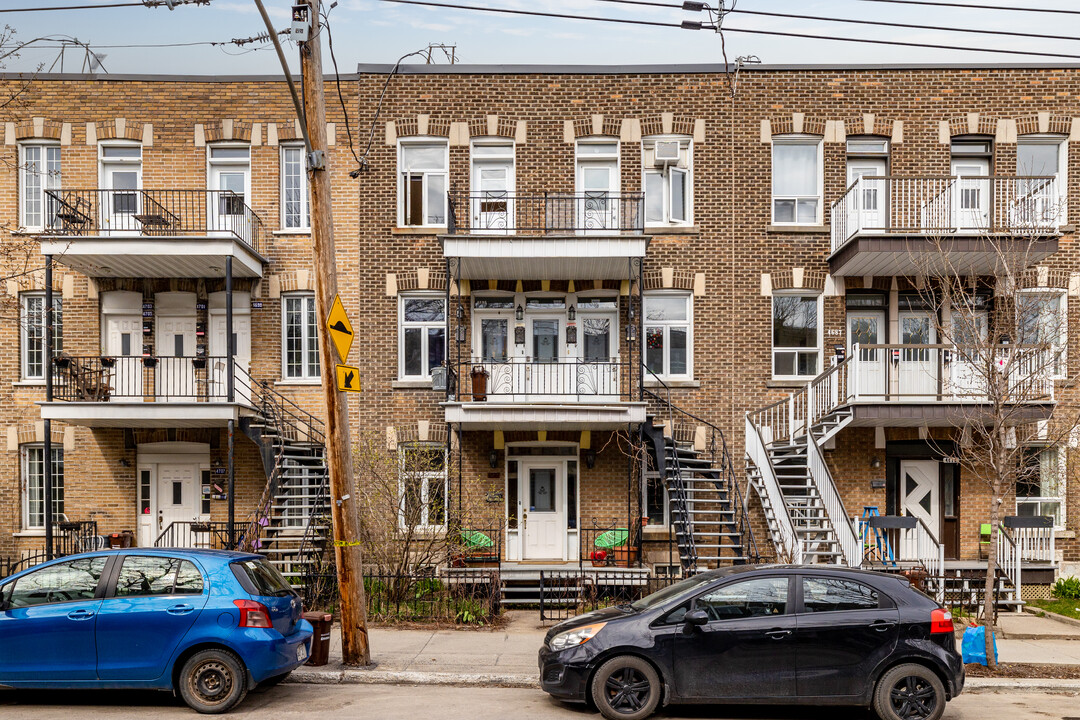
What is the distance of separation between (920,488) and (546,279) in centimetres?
890

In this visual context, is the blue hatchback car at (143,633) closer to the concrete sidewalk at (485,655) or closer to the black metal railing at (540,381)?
the concrete sidewalk at (485,655)

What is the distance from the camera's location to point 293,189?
60.5 feet

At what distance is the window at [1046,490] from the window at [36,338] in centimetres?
2026

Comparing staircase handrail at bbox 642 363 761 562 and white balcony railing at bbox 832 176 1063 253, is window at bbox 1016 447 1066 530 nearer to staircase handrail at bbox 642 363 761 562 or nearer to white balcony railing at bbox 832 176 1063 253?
white balcony railing at bbox 832 176 1063 253

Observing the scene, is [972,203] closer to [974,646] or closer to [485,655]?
[974,646]

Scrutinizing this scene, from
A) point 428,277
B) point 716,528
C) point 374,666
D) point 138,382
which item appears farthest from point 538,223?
point 374,666

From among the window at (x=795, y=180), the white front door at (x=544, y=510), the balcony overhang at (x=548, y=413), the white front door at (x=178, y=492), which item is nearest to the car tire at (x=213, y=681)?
the balcony overhang at (x=548, y=413)

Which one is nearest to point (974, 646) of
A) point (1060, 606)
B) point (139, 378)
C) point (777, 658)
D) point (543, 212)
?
point (777, 658)

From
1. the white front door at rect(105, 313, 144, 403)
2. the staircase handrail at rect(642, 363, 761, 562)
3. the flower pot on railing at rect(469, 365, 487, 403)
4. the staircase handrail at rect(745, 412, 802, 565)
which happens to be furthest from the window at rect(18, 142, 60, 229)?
the staircase handrail at rect(745, 412, 802, 565)

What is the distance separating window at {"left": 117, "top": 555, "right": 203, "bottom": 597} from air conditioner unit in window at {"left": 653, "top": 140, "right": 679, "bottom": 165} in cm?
1244

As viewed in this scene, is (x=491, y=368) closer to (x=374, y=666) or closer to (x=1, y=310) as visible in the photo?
(x=374, y=666)

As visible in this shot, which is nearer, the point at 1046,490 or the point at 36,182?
the point at 1046,490

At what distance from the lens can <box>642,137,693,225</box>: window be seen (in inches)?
706

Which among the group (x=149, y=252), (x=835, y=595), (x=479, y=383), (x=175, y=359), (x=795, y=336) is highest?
(x=149, y=252)
